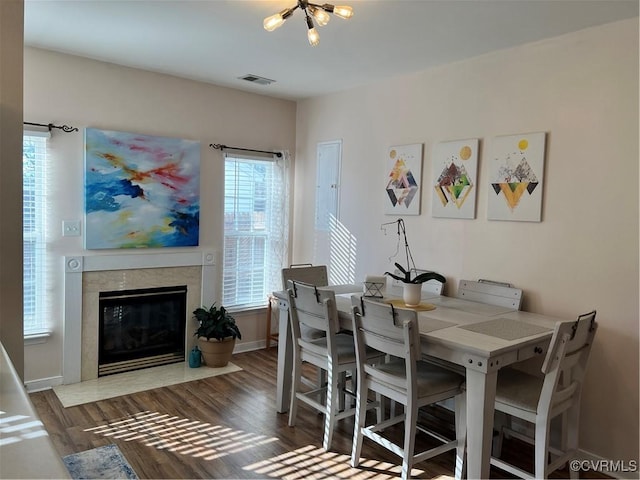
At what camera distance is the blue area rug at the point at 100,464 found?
8.27ft

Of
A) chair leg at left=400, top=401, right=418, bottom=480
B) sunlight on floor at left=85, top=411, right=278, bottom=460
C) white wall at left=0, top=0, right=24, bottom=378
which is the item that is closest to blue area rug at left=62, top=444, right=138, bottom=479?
sunlight on floor at left=85, top=411, right=278, bottom=460

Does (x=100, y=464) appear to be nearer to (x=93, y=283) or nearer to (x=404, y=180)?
(x=93, y=283)

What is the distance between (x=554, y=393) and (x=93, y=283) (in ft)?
11.2

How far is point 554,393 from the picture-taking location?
7.34ft

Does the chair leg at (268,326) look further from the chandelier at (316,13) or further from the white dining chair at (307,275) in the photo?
the chandelier at (316,13)

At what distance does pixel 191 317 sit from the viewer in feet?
14.5

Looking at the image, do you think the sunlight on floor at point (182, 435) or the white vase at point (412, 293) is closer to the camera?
the sunlight on floor at point (182, 435)

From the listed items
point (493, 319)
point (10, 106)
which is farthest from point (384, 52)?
point (10, 106)

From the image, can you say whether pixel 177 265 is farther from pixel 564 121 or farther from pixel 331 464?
pixel 564 121

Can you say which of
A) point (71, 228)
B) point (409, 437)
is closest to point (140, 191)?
point (71, 228)

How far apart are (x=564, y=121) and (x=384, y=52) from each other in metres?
1.28

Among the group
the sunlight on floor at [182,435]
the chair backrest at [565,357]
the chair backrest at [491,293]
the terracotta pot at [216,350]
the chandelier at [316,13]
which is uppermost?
the chandelier at [316,13]

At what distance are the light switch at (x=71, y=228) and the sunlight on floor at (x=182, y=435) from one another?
1512 mm

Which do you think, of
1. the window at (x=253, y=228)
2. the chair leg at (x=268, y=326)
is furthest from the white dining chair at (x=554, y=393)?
the window at (x=253, y=228)
